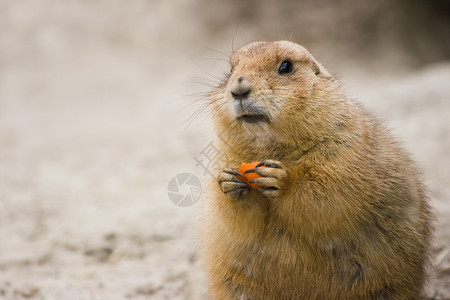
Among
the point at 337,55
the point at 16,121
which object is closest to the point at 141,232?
the point at 16,121

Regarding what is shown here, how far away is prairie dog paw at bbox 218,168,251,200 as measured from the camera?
308 centimetres

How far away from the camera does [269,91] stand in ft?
10.3

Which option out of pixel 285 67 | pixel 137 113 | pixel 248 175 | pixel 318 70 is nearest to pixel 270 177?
pixel 248 175

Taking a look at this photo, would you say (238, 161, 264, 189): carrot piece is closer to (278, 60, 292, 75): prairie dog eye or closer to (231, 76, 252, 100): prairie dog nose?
(231, 76, 252, 100): prairie dog nose

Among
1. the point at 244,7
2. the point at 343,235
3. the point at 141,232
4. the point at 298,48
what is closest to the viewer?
the point at 343,235

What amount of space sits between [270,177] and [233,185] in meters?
0.22

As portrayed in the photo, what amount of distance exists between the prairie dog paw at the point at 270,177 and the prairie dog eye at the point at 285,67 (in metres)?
0.63

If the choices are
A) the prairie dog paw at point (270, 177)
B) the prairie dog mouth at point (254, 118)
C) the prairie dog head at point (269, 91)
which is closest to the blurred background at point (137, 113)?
the prairie dog head at point (269, 91)

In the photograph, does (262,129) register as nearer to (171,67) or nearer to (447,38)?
(171,67)

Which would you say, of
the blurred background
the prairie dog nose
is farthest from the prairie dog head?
the blurred background

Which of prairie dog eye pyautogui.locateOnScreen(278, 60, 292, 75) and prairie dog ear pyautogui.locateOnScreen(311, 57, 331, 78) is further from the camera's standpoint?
prairie dog ear pyautogui.locateOnScreen(311, 57, 331, 78)

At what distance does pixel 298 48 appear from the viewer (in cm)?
368

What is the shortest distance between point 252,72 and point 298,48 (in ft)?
1.83

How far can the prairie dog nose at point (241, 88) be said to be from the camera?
3107 mm
